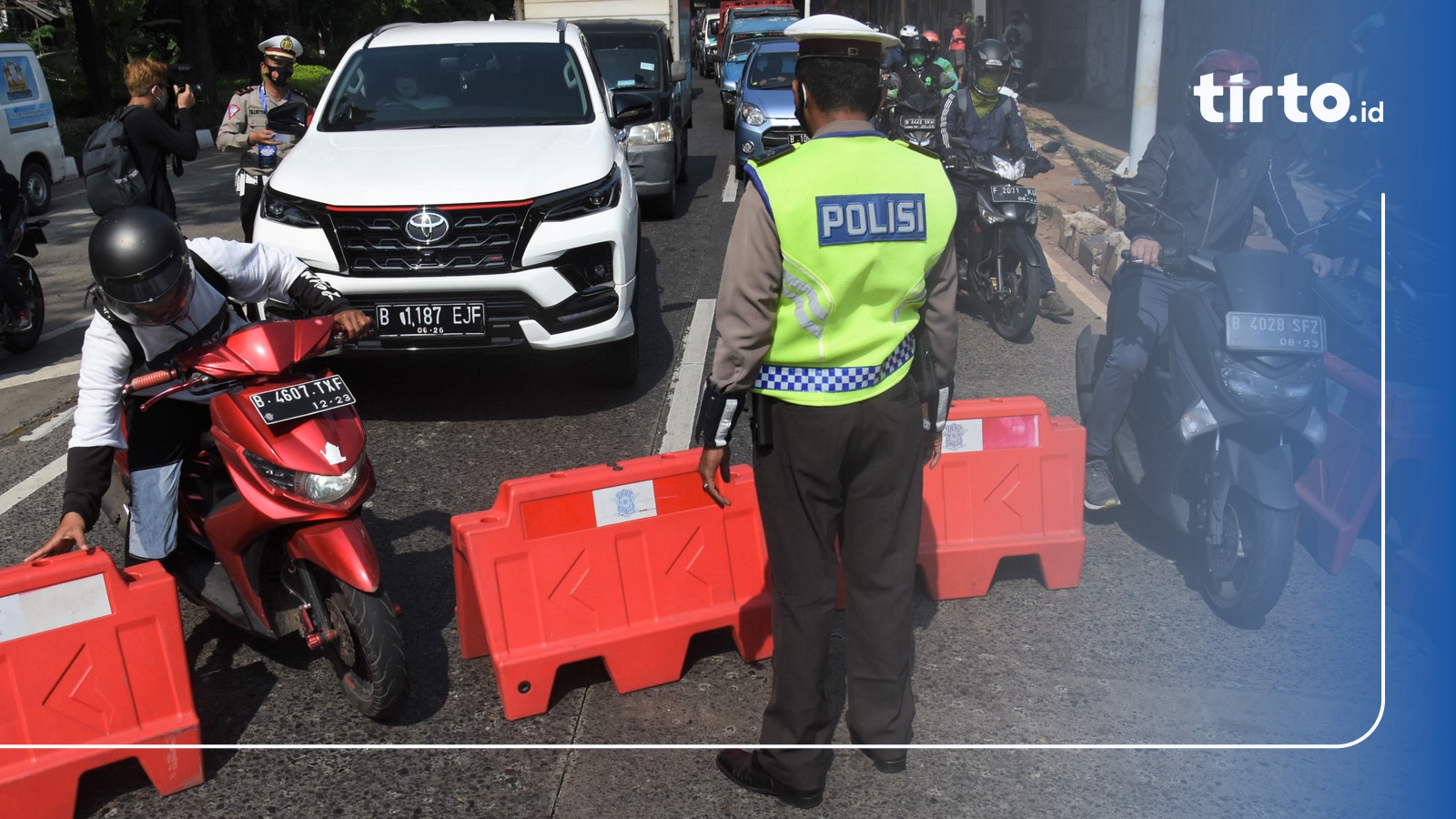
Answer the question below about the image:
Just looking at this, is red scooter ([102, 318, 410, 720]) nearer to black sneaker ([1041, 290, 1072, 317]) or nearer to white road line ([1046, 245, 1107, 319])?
black sneaker ([1041, 290, 1072, 317])

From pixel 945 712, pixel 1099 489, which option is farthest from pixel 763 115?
pixel 945 712

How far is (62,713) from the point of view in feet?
11.1

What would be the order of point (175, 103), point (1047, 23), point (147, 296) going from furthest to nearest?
point (1047, 23), point (175, 103), point (147, 296)

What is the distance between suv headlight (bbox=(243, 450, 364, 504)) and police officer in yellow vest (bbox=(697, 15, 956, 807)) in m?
1.07

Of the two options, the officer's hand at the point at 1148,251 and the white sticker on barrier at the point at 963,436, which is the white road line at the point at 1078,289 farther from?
the white sticker on barrier at the point at 963,436

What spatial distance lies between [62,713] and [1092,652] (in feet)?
10.1

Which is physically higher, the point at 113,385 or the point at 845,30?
the point at 845,30

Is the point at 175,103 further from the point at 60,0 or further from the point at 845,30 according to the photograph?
the point at 60,0

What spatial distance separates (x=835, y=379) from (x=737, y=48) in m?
22.5

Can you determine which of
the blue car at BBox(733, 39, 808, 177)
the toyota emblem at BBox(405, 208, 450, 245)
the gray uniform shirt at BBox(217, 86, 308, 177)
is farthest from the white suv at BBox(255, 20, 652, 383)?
the blue car at BBox(733, 39, 808, 177)

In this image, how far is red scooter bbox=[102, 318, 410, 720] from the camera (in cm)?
349

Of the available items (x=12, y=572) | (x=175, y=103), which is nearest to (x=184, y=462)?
(x=12, y=572)

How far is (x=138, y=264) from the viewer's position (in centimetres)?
343

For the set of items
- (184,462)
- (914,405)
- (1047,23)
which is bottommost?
(1047,23)
